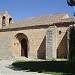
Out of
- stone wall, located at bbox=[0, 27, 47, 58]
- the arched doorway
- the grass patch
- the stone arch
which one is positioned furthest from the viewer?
the arched doorway

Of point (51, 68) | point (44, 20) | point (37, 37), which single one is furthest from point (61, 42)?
point (51, 68)

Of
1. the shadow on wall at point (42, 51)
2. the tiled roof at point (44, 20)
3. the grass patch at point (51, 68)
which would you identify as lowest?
→ the grass patch at point (51, 68)

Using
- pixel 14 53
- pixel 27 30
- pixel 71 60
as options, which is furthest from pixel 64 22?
pixel 71 60

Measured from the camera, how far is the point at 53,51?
108ft

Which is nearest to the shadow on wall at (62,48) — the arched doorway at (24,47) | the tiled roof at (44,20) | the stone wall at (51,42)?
the stone wall at (51,42)

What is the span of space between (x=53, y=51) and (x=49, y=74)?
17411mm

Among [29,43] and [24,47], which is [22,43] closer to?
[24,47]

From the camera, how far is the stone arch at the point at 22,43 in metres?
37.7

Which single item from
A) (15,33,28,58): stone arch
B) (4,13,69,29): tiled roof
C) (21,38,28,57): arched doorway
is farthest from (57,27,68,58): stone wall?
(21,38,28,57): arched doorway

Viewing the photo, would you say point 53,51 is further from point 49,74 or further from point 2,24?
point 49,74

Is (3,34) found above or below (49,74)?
above

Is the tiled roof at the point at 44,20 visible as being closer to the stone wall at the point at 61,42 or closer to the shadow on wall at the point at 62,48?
the stone wall at the point at 61,42

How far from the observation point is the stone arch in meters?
37.7

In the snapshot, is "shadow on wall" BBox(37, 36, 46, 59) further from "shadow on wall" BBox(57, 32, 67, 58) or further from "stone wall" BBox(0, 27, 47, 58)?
"shadow on wall" BBox(57, 32, 67, 58)
